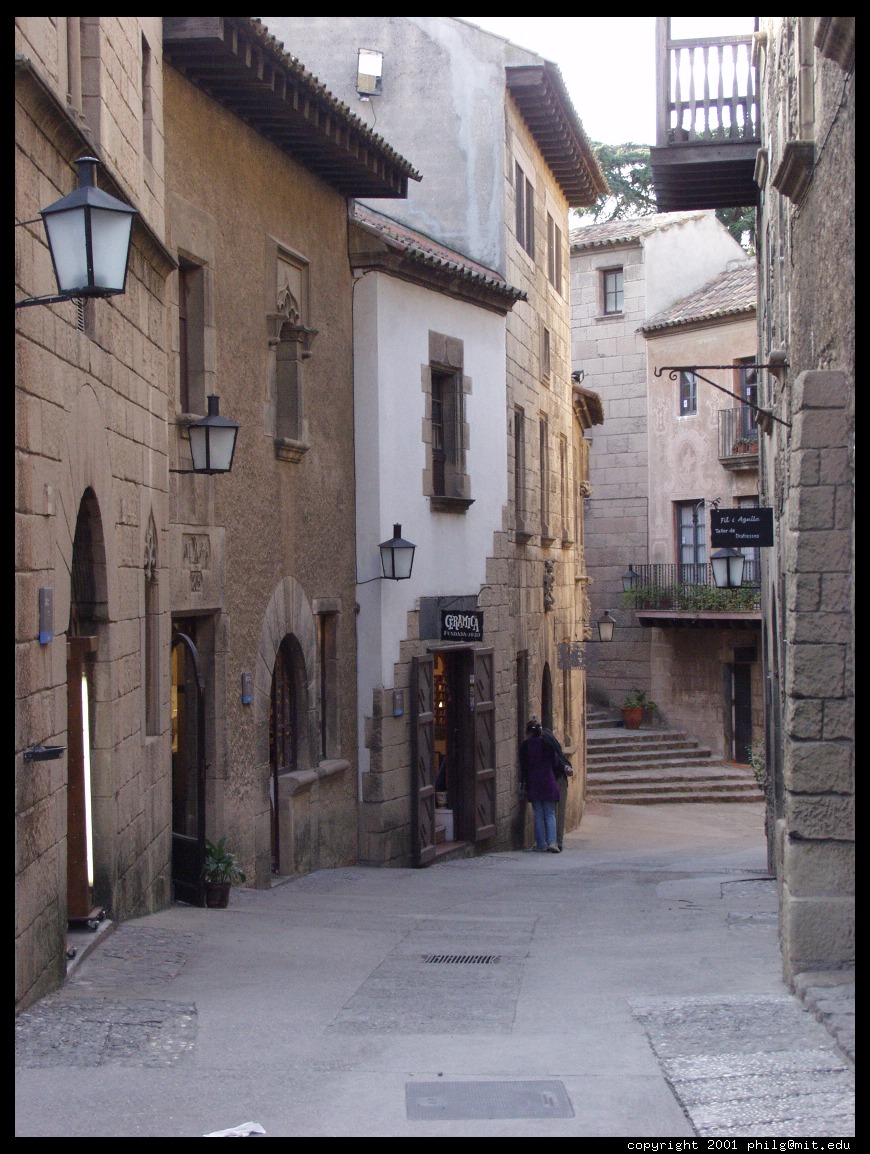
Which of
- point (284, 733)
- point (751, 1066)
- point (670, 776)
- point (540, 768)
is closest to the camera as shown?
point (751, 1066)

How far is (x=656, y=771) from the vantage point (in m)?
29.3

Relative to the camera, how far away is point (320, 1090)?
5.99 meters

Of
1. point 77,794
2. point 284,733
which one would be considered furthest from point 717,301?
point 77,794

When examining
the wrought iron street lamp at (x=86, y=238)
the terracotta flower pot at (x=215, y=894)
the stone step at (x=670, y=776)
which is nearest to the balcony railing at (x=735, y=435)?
the stone step at (x=670, y=776)

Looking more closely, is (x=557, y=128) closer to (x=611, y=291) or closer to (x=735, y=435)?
(x=735, y=435)

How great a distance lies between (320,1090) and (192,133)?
333 inches

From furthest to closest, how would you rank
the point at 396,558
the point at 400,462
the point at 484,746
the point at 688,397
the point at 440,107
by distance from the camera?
the point at 688,397 < the point at 440,107 < the point at 484,746 < the point at 400,462 < the point at 396,558

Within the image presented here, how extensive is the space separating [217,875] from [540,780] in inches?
307

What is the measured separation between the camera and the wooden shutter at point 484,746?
18.2 metres

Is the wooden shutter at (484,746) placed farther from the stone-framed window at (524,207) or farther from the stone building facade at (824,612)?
the stone building facade at (824,612)

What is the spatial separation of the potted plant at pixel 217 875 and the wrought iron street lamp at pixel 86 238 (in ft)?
19.1

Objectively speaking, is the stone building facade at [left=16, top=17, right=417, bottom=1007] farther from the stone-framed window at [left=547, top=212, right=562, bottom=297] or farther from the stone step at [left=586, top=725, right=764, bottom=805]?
the stone step at [left=586, top=725, right=764, bottom=805]

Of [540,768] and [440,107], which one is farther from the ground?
[440,107]

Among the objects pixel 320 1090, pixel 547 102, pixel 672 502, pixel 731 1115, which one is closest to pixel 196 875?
pixel 320 1090
